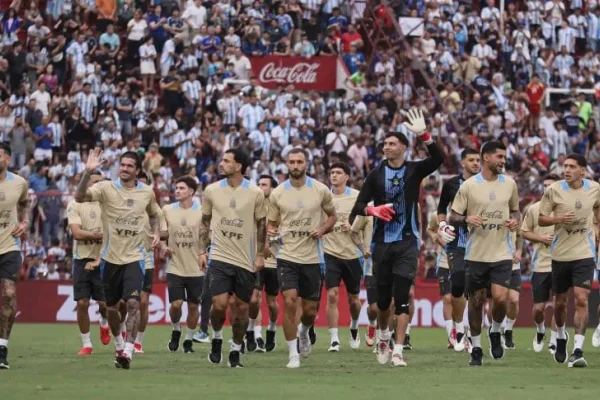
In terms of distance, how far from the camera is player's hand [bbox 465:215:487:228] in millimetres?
17969

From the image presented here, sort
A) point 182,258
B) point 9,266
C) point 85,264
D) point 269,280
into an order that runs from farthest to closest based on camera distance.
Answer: point 269,280
point 182,258
point 85,264
point 9,266

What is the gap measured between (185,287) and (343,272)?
2.50m

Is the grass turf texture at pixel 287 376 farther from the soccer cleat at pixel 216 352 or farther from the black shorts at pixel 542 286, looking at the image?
the black shorts at pixel 542 286

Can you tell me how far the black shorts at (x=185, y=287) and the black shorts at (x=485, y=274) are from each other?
15.8 ft

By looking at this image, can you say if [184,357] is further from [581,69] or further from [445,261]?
[581,69]

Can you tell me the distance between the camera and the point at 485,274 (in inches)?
714

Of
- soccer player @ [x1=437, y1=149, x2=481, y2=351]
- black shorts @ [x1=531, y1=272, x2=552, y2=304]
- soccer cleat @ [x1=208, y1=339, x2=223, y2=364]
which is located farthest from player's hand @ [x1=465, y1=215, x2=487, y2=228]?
black shorts @ [x1=531, y1=272, x2=552, y2=304]

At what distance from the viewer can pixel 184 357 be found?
19469 mm

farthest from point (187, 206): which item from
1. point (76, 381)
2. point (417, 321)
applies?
point (417, 321)

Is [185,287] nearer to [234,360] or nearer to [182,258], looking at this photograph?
[182,258]

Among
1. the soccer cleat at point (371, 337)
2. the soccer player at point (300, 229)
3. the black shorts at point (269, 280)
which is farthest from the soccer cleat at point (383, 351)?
the soccer cleat at point (371, 337)

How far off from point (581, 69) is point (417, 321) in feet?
47.0

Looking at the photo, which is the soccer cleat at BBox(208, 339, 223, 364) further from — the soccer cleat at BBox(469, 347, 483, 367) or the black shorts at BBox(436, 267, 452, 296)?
the black shorts at BBox(436, 267, 452, 296)

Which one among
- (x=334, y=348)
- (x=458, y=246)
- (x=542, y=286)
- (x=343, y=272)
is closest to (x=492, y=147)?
(x=458, y=246)
